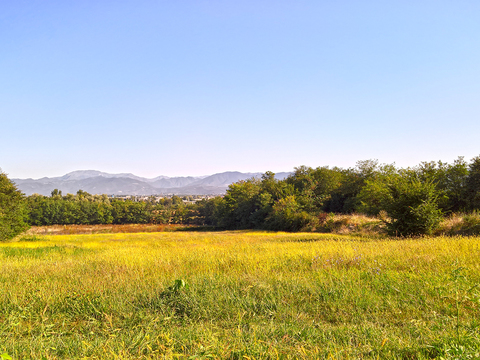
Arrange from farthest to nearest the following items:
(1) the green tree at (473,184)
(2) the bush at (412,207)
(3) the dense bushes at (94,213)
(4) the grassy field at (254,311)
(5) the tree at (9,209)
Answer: (3) the dense bushes at (94,213) < (1) the green tree at (473,184) < (5) the tree at (9,209) < (2) the bush at (412,207) < (4) the grassy field at (254,311)

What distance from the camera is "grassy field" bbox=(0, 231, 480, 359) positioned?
131 inches

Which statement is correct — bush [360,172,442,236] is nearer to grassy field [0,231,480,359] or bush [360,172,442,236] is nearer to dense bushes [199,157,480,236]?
dense bushes [199,157,480,236]

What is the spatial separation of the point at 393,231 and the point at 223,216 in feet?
179

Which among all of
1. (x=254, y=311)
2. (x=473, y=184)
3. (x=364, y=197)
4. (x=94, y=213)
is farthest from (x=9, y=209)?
(x=94, y=213)

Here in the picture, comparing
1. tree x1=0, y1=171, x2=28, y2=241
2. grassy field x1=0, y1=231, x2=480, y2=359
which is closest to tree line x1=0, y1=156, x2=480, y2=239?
tree x1=0, y1=171, x2=28, y2=241

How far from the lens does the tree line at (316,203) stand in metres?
17.8

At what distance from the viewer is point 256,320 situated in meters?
4.45

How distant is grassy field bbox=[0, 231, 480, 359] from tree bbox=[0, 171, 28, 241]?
28.1 meters

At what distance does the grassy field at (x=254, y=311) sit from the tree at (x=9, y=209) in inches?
1107

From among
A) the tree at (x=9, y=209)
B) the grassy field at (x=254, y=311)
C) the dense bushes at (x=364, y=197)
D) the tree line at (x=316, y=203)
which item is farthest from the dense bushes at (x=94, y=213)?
the grassy field at (x=254, y=311)

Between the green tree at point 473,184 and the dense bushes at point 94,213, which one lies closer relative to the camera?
the green tree at point 473,184

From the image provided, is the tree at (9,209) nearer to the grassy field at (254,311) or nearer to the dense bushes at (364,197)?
the grassy field at (254,311)

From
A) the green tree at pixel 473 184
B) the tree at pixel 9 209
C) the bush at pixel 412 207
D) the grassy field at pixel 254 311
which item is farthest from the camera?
the green tree at pixel 473 184

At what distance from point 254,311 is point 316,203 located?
50.9 meters
